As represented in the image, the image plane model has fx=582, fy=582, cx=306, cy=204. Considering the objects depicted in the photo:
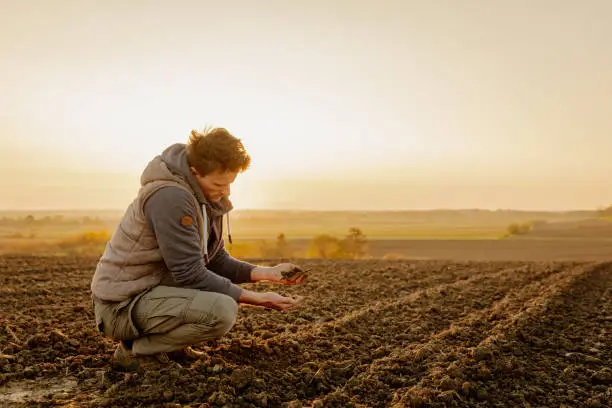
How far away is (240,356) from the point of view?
3.87 m

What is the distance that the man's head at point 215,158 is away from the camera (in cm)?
329

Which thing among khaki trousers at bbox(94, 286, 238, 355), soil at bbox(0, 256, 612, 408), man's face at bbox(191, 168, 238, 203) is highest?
man's face at bbox(191, 168, 238, 203)

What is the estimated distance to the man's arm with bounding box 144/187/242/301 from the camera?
10.6 ft

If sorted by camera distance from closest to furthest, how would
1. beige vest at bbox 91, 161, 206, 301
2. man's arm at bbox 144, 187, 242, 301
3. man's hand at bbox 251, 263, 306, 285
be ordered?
man's arm at bbox 144, 187, 242, 301
beige vest at bbox 91, 161, 206, 301
man's hand at bbox 251, 263, 306, 285

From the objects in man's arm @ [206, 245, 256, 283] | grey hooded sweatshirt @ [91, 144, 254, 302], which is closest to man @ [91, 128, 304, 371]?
grey hooded sweatshirt @ [91, 144, 254, 302]

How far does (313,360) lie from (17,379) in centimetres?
184

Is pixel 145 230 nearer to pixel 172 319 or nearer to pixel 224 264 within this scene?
pixel 172 319

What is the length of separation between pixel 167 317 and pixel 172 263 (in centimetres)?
35

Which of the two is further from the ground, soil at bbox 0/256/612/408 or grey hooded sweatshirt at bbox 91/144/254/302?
grey hooded sweatshirt at bbox 91/144/254/302

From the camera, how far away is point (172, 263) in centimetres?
332

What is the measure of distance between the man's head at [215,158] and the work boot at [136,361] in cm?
108

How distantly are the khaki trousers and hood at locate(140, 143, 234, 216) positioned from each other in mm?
580

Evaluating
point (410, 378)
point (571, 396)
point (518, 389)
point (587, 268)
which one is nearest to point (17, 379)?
point (410, 378)

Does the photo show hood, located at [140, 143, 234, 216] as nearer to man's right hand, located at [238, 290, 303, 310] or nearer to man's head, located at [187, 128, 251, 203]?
man's head, located at [187, 128, 251, 203]
